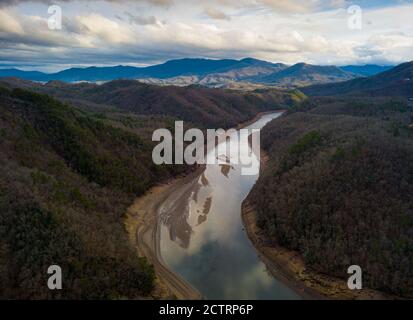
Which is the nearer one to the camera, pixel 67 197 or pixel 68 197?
pixel 67 197

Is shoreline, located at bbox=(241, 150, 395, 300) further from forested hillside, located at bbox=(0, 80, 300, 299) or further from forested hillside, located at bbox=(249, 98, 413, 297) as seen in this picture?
forested hillside, located at bbox=(0, 80, 300, 299)

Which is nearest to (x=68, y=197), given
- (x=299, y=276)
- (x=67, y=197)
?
(x=67, y=197)

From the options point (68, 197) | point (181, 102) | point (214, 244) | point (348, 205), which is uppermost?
point (181, 102)

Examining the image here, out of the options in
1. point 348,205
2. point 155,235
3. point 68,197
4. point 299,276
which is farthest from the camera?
point 155,235

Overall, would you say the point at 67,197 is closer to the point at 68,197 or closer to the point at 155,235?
the point at 68,197

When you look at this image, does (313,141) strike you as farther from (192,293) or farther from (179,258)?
Answer: (192,293)

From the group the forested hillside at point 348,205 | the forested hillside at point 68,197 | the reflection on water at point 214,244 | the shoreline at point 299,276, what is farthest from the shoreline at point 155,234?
the forested hillside at point 348,205

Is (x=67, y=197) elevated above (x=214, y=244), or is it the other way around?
(x=67, y=197)

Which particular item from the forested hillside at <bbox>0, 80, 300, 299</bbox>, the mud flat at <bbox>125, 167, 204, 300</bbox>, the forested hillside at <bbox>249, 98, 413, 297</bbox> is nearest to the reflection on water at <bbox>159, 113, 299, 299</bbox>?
the mud flat at <bbox>125, 167, 204, 300</bbox>
